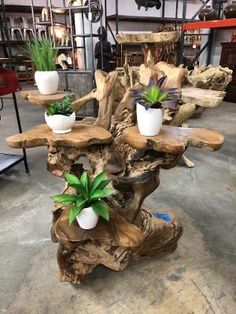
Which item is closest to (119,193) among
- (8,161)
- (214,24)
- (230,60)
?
(8,161)

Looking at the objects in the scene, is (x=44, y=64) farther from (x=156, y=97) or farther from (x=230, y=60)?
(x=230, y=60)

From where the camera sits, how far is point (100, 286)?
154 cm

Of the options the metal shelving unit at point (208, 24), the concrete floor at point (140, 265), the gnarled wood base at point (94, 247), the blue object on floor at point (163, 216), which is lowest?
the concrete floor at point (140, 265)

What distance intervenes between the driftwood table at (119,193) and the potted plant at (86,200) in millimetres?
96

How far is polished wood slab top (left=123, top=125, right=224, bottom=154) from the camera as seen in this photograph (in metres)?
1.30

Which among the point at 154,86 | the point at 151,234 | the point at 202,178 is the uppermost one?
the point at 154,86

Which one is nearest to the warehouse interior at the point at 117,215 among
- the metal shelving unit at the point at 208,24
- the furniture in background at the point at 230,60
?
the metal shelving unit at the point at 208,24

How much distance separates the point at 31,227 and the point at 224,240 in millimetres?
1379

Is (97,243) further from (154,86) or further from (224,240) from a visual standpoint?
(224,240)

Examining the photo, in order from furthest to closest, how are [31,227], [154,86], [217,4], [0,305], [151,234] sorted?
[217,4] < [31,227] < [151,234] < [0,305] < [154,86]

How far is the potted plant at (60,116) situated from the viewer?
1.51 m

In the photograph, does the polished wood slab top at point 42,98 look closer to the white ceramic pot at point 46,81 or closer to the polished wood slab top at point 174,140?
the white ceramic pot at point 46,81

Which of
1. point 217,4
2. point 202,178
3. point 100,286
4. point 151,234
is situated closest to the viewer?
point 100,286

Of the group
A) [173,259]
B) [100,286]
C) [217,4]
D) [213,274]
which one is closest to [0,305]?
[100,286]
